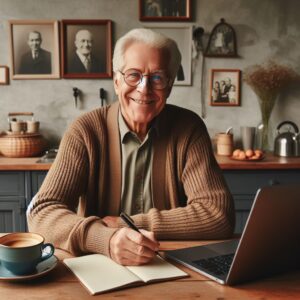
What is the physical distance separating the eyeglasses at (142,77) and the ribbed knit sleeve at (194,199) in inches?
8.4

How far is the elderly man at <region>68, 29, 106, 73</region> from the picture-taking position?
3.15m

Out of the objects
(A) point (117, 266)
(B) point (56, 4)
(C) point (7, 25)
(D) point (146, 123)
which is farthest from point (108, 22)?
(A) point (117, 266)

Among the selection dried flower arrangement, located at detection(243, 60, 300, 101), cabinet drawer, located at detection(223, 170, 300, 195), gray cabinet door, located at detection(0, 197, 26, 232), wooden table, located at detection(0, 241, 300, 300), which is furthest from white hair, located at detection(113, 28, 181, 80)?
dried flower arrangement, located at detection(243, 60, 300, 101)

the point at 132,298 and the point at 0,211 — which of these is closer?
the point at 132,298

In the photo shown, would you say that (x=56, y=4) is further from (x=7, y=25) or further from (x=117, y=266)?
(x=117, y=266)

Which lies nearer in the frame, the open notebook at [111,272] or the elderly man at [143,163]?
the open notebook at [111,272]

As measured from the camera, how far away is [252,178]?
9.13 ft

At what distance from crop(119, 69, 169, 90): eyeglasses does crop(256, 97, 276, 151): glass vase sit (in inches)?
71.1

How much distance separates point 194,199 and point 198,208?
9cm

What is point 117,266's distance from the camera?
1.03 m

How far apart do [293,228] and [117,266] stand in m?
0.41

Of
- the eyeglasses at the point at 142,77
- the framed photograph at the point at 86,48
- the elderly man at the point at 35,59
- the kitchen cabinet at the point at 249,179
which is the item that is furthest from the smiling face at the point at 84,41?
the eyeglasses at the point at 142,77

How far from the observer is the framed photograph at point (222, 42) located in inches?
126

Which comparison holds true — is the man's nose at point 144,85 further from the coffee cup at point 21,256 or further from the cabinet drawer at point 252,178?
the cabinet drawer at point 252,178
